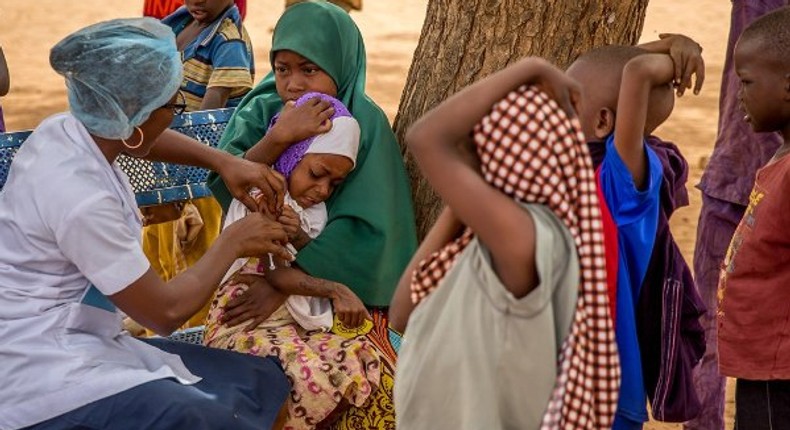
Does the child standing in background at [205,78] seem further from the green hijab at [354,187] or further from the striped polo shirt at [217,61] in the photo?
the green hijab at [354,187]

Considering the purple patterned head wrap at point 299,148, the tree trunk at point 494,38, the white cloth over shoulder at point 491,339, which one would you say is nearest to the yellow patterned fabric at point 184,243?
the tree trunk at point 494,38

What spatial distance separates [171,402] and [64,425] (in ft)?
0.90

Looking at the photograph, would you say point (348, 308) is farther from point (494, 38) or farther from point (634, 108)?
point (634, 108)

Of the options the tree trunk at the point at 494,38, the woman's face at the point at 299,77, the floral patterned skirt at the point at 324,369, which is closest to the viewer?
the floral patterned skirt at the point at 324,369

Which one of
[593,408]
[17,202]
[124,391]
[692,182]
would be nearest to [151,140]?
[17,202]

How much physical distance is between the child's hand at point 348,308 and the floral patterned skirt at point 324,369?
0.14 feet

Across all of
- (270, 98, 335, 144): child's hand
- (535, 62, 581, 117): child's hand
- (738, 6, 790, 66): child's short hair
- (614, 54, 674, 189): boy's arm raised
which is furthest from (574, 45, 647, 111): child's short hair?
(270, 98, 335, 144): child's hand

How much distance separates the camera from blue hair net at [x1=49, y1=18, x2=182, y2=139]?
335 centimetres

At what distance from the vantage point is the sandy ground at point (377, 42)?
10.3 m

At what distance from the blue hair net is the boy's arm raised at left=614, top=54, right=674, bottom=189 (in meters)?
1.22

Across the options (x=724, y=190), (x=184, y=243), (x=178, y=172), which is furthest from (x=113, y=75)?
(x=724, y=190)

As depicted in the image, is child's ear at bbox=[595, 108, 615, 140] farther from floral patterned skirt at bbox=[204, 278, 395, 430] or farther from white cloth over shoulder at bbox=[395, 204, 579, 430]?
floral patterned skirt at bbox=[204, 278, 395, 430]

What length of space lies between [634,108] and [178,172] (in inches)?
78.6

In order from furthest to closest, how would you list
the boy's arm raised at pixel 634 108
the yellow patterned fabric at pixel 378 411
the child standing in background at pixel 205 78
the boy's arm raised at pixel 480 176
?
the child standing in background at pixel 205 78 → the yellow patterned fabric at pixel 378 411 → the boy's arm raised at pixel 634 108 → the boy's arm raised at pixel 480 176
